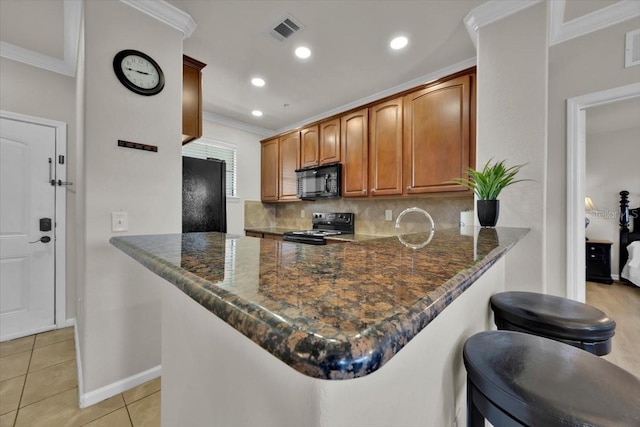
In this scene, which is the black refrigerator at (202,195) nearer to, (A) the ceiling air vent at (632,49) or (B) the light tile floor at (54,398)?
(B) the light tile floor at (54,398)

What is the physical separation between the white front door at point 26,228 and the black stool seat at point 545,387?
11.6 feet

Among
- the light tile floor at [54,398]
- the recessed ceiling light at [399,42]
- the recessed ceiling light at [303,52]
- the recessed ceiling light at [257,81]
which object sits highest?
the recessed ceiling light at [303,52]

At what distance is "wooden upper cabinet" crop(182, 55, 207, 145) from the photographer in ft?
7.34

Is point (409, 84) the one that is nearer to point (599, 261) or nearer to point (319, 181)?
point (319, 181)

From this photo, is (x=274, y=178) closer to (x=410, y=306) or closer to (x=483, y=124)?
(x=483, y=124)

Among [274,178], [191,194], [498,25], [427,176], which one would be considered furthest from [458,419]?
[274,178]

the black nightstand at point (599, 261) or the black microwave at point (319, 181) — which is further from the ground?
the black microwave at point (319, 181)

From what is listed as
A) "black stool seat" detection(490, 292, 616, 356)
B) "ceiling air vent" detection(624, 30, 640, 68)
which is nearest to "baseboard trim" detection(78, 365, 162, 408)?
"black stool seat" detection(490, 292, 616, 356)

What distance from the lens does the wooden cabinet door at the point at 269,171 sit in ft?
13.8

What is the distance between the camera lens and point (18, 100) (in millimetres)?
2395

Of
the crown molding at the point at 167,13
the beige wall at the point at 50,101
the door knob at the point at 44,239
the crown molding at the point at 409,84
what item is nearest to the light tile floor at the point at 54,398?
the beige wall at the point at 50,101

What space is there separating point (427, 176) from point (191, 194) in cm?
227

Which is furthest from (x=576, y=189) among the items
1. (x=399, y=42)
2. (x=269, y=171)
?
(x=269, y=171)

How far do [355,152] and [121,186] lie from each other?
7.65 ft
